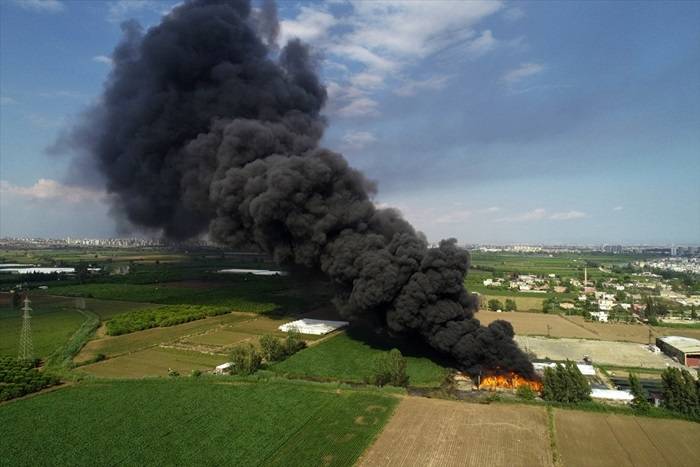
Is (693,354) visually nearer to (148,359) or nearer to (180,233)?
(148,359)

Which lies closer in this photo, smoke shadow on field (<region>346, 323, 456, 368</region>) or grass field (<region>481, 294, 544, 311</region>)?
smoke shadow on field (<region>346, 323, 456, 368</region>)

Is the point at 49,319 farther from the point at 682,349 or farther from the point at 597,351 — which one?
the point at 682,349

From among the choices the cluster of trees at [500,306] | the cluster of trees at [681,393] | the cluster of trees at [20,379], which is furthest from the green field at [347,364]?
the cluster of trees at [500,306]

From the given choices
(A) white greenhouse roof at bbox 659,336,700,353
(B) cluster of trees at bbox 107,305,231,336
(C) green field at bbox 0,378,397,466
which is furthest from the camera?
(B) cluster of trees at bbox 107,305,231,336

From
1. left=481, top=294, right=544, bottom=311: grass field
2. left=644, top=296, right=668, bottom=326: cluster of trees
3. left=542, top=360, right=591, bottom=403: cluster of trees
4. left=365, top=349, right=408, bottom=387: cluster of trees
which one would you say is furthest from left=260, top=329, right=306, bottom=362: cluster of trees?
left=644, top=296, right=668, bottom=326: cluster of trees

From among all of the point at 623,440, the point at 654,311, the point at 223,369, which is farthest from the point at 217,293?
the point at 654,311

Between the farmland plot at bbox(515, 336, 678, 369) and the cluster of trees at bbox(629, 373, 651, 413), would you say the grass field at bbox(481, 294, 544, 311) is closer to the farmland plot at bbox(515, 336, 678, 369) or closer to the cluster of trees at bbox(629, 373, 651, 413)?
the farmland plot at bbox(515, 336, 678, 369)
